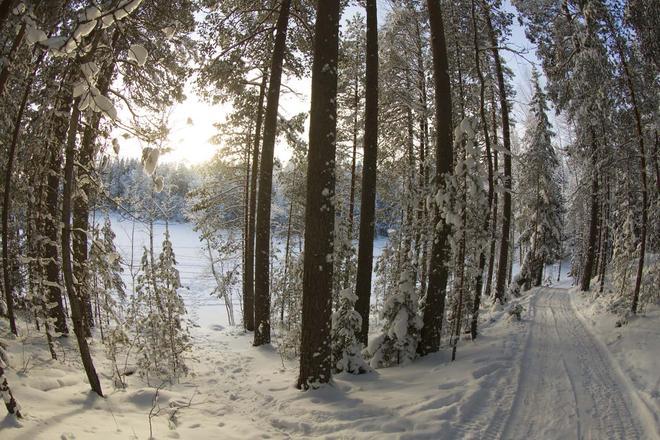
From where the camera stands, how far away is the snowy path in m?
4.82

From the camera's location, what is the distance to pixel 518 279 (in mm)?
27781

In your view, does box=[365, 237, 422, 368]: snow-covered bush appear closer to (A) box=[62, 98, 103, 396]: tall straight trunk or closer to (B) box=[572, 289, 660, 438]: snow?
(B) box=[572, 289, 660, 438]: snow

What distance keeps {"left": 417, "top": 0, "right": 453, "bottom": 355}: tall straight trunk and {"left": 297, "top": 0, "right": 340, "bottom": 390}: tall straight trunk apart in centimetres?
274

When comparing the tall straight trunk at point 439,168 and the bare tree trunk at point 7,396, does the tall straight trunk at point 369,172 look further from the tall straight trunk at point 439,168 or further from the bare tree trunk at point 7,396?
the bare tree trunk at point 7,396

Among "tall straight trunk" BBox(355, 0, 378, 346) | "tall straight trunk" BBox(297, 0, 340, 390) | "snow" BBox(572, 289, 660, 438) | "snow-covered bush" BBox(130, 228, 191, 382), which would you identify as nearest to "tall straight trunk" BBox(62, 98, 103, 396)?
"tall straight trunk" BBox(297, 0, 340, 390)

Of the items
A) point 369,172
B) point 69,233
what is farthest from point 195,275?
point 69,233

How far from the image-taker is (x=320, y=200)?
5930 millimetres

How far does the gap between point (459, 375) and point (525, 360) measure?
192cm

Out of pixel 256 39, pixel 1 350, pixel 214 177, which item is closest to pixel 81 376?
pixel 1 350

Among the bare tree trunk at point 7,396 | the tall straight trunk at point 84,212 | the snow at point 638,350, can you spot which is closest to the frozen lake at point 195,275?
the tall straight trunk at point 84,212

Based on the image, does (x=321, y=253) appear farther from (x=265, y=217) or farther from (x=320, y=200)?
(x=265, y=217)

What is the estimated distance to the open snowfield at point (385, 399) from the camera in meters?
4.51

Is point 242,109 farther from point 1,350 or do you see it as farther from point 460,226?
point 1,350

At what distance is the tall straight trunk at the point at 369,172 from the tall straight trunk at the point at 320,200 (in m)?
2.22
